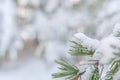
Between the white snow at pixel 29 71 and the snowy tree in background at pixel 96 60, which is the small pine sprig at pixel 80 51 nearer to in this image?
the snowy tree in background at pixel 96 60

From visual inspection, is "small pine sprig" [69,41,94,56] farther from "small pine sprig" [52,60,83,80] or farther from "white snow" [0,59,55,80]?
"white snow" [0,59,55,80]

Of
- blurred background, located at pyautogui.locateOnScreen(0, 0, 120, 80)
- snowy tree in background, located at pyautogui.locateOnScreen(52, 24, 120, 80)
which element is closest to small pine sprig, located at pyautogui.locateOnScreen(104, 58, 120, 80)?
snowy tree in background, located at pyautogui.locateOnScreen(52, 24, 120, 80)

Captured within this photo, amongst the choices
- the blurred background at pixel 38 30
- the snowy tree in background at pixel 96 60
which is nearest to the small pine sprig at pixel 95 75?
the snowy tree in background at pixel 96 60

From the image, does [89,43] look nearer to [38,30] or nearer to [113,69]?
[113,69]

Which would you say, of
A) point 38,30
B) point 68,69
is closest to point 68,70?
point 68,69

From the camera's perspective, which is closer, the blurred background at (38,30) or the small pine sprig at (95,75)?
the small pine sprig at (95,75)

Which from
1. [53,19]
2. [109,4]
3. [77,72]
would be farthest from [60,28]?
[77,72]
